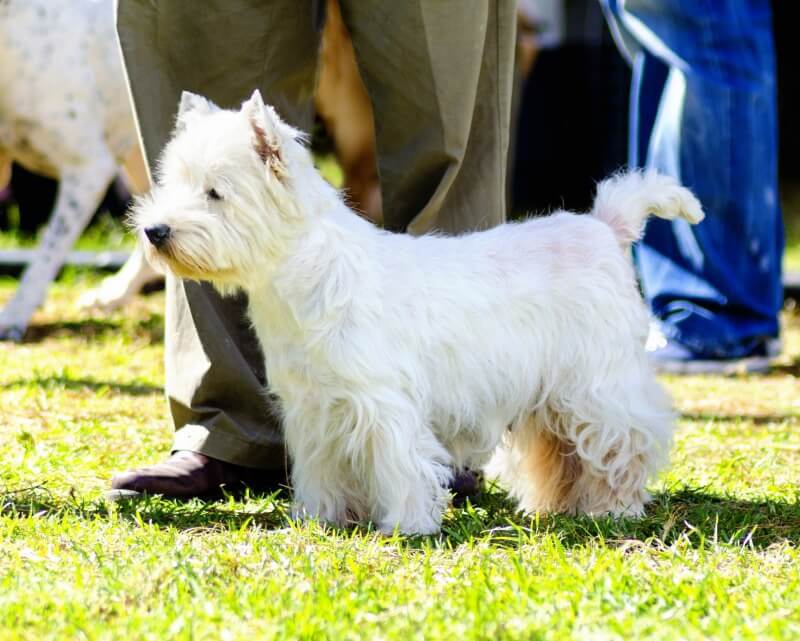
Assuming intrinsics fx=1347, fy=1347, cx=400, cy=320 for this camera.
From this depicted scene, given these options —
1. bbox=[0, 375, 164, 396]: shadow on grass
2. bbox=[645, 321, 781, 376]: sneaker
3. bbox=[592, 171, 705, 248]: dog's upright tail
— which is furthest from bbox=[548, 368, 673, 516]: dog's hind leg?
bbox=[645, 321, 781, 376]: sneaker

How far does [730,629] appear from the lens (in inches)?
89.8

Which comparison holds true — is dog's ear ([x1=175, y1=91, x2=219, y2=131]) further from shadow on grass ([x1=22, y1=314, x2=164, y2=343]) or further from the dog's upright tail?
shadow on grass ([x1=22, y1=314, x2=164, y2=343])

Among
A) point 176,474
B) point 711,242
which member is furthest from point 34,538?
point 711,242

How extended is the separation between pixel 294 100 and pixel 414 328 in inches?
35.9

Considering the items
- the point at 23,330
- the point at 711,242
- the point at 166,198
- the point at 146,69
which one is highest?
the point at 146,69

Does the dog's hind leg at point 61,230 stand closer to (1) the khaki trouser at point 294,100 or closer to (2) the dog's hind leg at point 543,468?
(1) the khaki trouser at point 294,100

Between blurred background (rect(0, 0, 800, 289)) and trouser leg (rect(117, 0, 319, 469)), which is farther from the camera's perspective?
blurred background (rect(0, 0, 800, 289))

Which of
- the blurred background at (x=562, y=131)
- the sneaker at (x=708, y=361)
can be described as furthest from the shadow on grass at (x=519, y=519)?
the blurred background at (x=562, y=131)

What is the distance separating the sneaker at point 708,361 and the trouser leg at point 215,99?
2.24 meters

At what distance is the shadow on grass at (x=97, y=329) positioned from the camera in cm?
580

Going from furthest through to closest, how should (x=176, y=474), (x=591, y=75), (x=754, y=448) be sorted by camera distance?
1. (x=591, y=75)
2. (x=754, y=448)
3. (x=176, y=474)

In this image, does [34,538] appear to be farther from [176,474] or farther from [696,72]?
[696,72]

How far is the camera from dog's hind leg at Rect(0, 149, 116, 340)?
567cm

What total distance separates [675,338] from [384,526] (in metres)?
2.77
